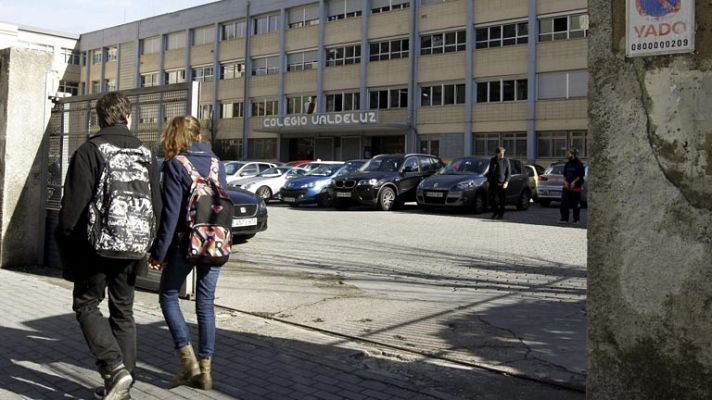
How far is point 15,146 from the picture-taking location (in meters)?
9.09

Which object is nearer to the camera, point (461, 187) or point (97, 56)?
point (461, 187)

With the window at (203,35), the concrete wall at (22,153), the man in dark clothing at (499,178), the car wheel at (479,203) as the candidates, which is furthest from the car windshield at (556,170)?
the window at (203,35)

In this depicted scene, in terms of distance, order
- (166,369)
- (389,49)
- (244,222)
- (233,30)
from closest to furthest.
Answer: (166,369), (244,222), (389,49), (233,30)

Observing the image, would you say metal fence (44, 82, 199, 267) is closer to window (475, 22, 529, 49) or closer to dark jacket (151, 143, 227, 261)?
dark jacket (151, 143, 227, 261)

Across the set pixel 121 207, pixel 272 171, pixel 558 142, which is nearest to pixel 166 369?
pixel 121 207

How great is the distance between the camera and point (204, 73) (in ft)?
176

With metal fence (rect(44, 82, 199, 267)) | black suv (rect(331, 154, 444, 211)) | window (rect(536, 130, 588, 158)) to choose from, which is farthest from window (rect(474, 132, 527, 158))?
metal fence (rect(44, 82, 199, 267))

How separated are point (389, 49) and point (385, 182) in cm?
2526

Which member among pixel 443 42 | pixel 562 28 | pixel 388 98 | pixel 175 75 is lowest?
pixel 388 98

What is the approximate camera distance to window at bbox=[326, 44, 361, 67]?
44.1 metres

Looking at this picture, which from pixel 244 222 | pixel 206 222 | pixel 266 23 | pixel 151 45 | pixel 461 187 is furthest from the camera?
pixel 151 45

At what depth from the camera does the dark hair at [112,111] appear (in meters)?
4.19

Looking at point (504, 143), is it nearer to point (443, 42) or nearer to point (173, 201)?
point (443, 42)

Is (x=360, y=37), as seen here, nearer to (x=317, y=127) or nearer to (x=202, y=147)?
(x=317, y=127)
